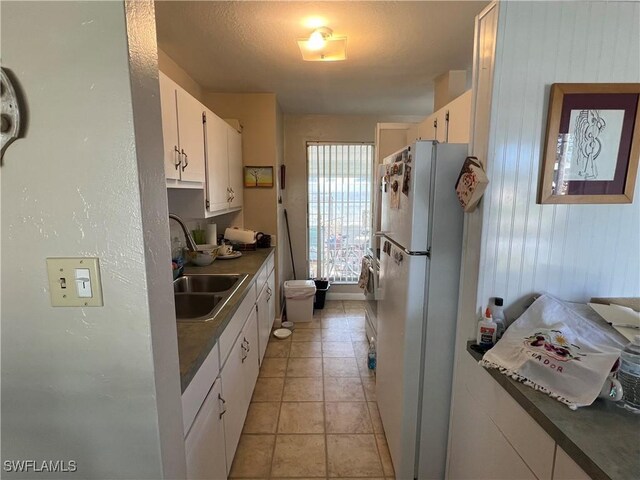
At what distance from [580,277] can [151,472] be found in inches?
61.6

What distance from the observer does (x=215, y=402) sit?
1347 millimetres

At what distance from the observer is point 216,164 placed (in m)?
2.42

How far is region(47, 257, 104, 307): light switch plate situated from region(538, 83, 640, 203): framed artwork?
142cm

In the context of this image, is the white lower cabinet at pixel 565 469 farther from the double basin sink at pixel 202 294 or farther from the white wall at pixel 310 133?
the white wall at pixel 310 133

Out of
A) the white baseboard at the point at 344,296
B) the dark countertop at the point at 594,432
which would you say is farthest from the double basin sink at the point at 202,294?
the white baseboard at the point at 344,296

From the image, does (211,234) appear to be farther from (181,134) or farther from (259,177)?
(181,134)

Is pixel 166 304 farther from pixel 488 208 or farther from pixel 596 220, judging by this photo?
pixel 596 220

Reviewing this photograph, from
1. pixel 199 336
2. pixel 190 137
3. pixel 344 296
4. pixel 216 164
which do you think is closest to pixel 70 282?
pixel 199 336

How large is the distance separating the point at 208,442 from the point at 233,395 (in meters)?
0.41

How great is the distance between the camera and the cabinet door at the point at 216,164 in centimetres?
226

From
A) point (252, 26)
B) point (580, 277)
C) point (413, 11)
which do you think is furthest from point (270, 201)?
point (580, 277)

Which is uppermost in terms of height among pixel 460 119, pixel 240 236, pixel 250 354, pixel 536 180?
pixel 460 119

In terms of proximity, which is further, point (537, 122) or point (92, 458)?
point (537, 122)

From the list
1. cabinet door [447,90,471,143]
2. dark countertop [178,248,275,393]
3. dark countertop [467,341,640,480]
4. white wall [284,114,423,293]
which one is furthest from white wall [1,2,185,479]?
white wall [284,114,423,293]
